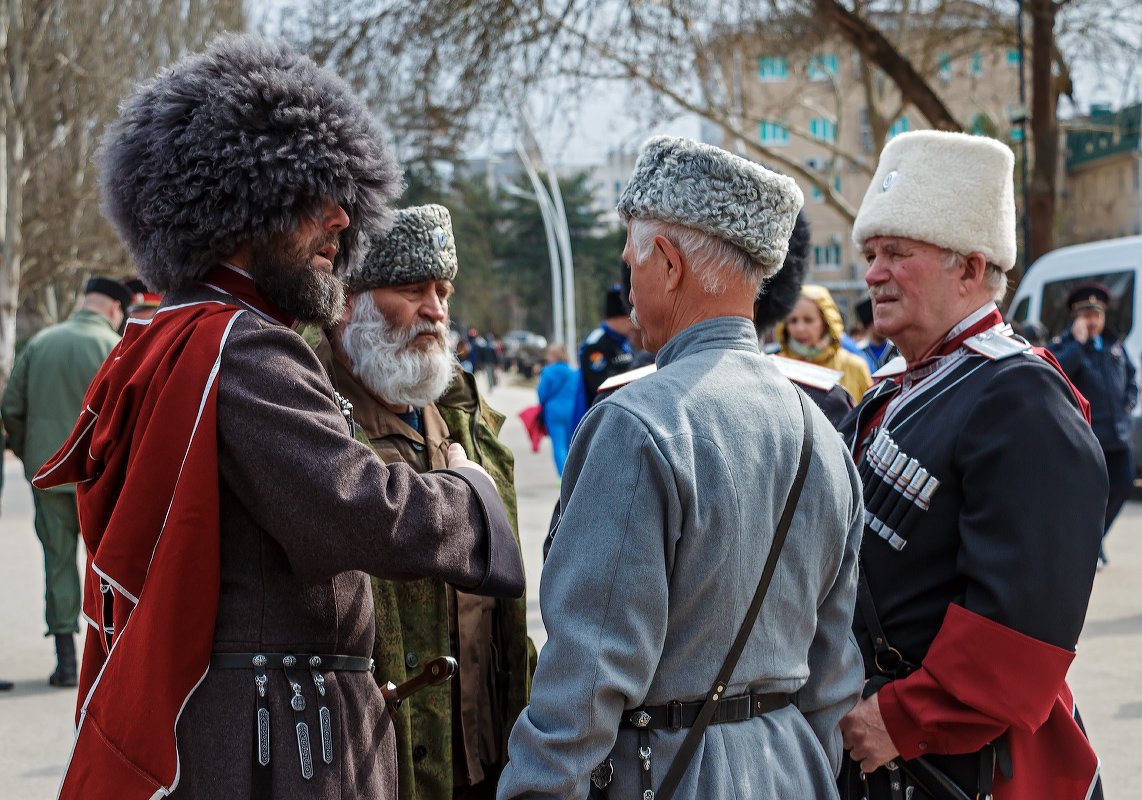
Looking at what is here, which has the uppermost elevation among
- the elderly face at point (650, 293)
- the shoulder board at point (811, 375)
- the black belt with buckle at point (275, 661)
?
the elderly face at point (650, 293)

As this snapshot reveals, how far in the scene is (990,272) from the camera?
2.56 metres

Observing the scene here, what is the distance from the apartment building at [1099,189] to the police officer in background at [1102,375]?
32.2 m

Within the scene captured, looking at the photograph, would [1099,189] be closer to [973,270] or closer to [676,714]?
[973,270]

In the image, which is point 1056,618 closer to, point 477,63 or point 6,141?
point 477,63

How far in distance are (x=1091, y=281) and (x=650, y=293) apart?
11.6 metres

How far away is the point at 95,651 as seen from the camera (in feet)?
6.30

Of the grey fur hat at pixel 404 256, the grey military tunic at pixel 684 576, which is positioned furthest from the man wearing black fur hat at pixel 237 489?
the grey fur hat at pixel 404 256

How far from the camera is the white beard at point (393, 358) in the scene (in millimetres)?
2766

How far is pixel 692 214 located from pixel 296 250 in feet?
2.37

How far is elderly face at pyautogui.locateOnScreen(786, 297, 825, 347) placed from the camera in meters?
6.02

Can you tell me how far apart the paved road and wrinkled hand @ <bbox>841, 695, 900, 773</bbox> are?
8.48 ft

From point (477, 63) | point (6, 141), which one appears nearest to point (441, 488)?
point (477, 63)

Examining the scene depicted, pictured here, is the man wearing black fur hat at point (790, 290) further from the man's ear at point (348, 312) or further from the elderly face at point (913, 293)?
the man's ear at point (348, 312)

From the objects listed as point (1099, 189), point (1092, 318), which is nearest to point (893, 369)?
point (1092, 318)
